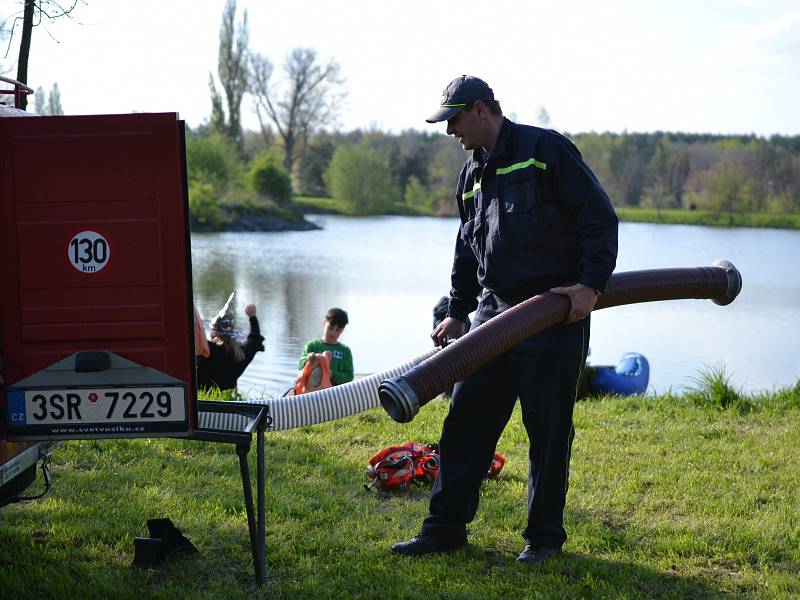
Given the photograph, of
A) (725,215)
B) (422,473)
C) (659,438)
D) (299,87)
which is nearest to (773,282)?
(659,438)

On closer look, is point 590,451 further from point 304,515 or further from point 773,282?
point 773,282

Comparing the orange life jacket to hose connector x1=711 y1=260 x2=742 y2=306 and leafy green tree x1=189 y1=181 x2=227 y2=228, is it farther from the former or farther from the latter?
leafy green tree x1=189 y1=181 x2=227 y2=228

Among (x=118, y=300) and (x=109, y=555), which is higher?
(x=118, y=300)

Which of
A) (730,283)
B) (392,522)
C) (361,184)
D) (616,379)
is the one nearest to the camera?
(392,522)

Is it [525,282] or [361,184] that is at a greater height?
[361,184]

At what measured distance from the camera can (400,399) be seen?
12.3ft

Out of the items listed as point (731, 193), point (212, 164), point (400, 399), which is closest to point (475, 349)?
point (400, 399)

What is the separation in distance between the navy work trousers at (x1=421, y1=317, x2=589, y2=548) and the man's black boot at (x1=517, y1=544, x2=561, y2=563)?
0.9 inches

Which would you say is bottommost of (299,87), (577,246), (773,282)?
(773,282)

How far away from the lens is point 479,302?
4.67m

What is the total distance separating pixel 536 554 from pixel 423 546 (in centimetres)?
52

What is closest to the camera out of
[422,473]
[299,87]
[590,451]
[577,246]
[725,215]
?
[577,246]

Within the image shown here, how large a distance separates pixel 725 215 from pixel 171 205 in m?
61.8

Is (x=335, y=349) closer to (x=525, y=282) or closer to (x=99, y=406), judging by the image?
(x=525, y=282)
